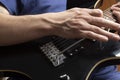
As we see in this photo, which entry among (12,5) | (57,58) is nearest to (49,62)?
(57,58)

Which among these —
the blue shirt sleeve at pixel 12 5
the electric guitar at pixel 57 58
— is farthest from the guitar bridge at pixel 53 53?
the blue shirt sleeve at pixel 12 5

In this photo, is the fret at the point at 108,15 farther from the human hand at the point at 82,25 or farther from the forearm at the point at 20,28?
the forearm at the point at 20,28

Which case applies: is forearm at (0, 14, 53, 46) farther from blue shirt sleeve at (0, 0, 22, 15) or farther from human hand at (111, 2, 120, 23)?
human hand at (111, 2, 120, 23)

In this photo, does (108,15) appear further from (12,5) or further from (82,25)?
(12,5)

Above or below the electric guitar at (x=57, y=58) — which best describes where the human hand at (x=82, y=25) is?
above

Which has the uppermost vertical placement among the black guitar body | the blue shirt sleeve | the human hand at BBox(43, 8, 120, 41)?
the blue shirt sleeve

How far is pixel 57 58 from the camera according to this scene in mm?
1008

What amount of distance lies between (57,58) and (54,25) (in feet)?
0.37

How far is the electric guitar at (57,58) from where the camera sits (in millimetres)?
991

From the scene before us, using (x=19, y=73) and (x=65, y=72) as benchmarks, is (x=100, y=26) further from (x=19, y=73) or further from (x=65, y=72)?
(x=19, y=73)

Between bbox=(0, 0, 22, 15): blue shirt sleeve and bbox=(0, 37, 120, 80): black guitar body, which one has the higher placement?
bbox=(0, 0, 22, 15): blue shirt sleeve

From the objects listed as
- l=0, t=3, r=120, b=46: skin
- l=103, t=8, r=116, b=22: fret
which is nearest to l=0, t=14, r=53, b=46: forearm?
l=0, t=3, r=120, b=46: skin

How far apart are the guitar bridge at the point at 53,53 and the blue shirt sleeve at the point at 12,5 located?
0.61 ft

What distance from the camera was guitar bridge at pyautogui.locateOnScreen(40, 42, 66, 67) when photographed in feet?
3.29
